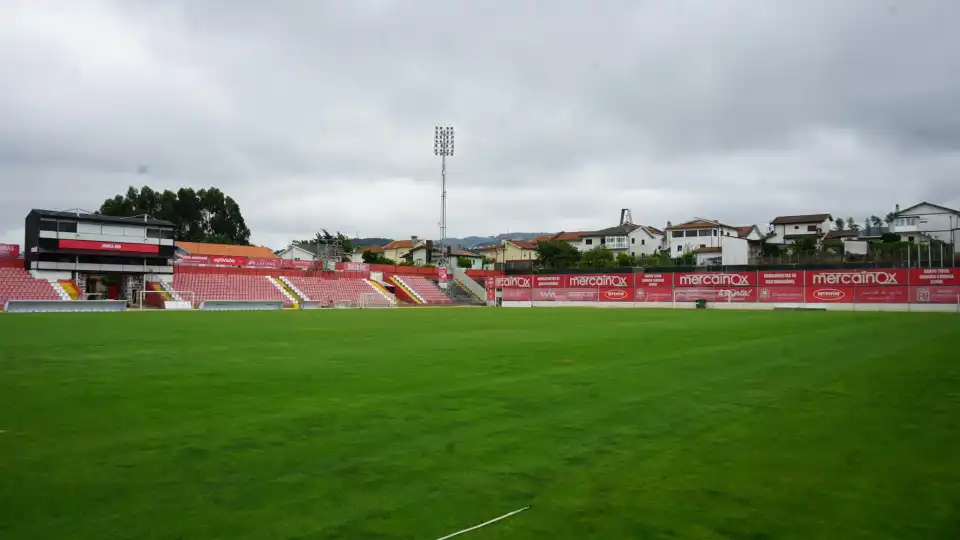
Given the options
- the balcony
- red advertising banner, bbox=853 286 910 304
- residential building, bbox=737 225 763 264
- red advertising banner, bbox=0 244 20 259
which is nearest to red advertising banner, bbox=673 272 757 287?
red advertising banner, bbox=853 286 910 304

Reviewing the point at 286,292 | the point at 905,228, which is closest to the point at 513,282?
the point at 286,292

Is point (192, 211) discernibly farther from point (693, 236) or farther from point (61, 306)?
point (693, 236)

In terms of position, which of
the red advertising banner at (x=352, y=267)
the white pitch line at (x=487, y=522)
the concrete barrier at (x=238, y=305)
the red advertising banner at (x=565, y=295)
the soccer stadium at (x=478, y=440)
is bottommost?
the concrete barrier at (x=238, y=305)

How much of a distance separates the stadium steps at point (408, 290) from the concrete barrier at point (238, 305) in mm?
15775

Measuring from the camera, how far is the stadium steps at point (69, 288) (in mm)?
41391

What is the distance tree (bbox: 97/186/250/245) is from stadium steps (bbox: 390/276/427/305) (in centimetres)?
3175

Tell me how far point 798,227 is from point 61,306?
82.9m

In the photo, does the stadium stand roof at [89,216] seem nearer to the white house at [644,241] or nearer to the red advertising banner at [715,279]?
the red advertising banner at [715,279]

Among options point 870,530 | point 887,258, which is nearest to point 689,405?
point 870,530

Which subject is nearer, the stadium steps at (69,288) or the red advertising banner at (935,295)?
the red advertising banner at (935,295)

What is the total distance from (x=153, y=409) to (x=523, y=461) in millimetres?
4087

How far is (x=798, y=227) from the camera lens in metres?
83.5

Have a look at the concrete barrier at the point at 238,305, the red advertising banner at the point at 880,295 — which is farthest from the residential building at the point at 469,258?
the red advertising banner at the point at 880,295

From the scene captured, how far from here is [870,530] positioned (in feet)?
10.4
